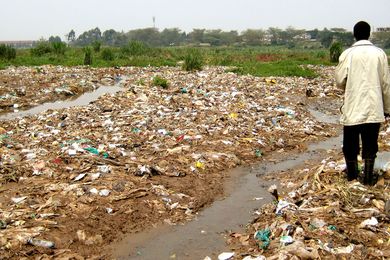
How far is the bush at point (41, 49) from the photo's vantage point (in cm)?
2372

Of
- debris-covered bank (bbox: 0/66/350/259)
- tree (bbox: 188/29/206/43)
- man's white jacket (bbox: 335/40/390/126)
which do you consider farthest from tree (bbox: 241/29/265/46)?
man's white jacket (bbox: 335/40/390/126)

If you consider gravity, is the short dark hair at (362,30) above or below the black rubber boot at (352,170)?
above

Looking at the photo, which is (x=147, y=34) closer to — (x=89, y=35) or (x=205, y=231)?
(x=89, y=35)

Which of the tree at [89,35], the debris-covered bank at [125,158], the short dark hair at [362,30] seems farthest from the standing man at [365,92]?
the tree at [89,35]

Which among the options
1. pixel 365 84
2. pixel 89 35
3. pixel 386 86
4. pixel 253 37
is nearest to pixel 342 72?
pixel 365 84

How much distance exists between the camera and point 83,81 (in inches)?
522

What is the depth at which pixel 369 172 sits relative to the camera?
12.6ft

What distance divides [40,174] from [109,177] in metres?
0.83

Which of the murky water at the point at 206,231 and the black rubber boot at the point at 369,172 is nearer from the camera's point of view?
the murky water at the point at 206,231

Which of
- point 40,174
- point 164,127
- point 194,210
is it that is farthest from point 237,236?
point 164,127

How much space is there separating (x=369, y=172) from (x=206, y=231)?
168cm

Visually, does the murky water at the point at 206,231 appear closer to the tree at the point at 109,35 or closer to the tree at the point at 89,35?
the tree at the point at 109,35

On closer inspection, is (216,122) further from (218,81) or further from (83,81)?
(83,81)

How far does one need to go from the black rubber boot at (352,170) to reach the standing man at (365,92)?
11cm
